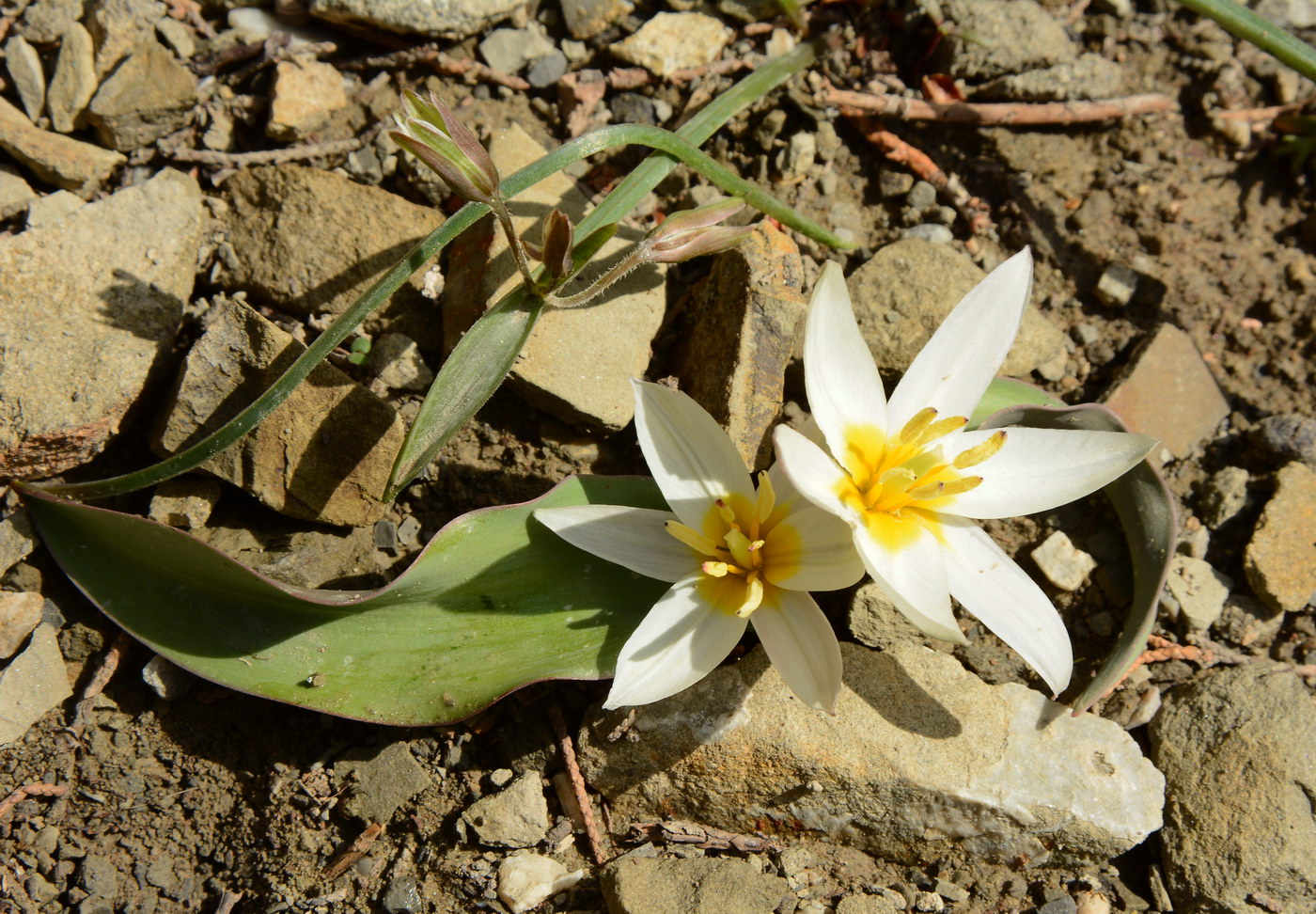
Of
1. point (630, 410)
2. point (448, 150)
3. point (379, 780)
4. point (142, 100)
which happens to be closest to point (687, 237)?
point (630, 410)

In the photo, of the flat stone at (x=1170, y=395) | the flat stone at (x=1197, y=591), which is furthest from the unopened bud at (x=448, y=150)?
the flat stone at (x=1197, y=591)

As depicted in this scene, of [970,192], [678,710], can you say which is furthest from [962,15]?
[678,710]

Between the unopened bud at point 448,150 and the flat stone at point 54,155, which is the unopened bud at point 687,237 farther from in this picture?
the flat stone at point 54,155

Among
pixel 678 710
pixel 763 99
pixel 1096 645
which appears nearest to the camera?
pixel 678 710

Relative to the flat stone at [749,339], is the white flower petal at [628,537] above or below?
below

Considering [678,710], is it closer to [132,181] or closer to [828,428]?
[828,428]

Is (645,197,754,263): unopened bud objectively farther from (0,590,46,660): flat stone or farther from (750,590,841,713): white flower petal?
(0,590,46,660): flat stone
